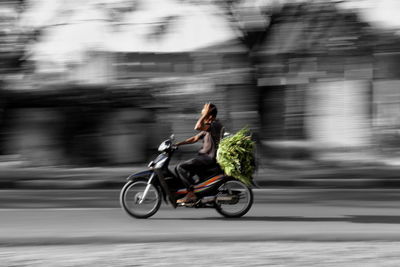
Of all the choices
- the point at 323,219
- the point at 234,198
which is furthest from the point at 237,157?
the point at 323,219

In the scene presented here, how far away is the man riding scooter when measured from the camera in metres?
9.13

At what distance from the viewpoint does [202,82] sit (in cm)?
1803

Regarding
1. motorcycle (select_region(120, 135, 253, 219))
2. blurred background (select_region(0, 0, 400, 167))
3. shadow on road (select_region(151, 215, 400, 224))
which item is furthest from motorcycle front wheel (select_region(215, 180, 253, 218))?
blurred background (select_region(0, 0, 400, 167))

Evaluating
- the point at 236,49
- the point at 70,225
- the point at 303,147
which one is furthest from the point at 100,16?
the point at 70,225

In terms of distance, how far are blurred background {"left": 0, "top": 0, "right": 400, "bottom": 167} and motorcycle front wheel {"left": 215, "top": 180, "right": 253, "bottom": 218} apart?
8016mm

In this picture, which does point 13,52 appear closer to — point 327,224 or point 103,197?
point 103,197

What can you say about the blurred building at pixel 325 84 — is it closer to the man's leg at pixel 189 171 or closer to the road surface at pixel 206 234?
the road surface at pixel 206 234

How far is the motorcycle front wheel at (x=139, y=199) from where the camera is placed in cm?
927

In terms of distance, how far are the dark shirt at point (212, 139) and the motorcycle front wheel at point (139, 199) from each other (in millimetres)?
846

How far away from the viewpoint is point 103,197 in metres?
12.4

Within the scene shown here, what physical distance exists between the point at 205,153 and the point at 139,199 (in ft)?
3.53

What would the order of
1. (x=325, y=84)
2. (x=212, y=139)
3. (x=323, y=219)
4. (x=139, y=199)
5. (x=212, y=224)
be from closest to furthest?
(x=212, y=224), (x=212, y=139), (x=139, y=199), (x=323, y=219), (x=325, y=84)

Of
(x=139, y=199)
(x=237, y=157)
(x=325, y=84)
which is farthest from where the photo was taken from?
(x=325, y=84)

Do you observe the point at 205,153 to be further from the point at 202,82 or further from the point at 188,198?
the point at 202,82
